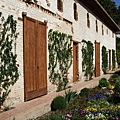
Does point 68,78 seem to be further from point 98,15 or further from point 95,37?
point 98,15

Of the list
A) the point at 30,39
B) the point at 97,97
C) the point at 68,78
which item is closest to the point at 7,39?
the point at 30,39

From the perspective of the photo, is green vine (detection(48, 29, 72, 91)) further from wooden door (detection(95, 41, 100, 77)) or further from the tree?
the tree

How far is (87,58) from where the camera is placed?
18.1m

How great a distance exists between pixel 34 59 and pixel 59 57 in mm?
2564

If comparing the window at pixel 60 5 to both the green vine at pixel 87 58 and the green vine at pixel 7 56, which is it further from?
the green vine at pixel 7 56

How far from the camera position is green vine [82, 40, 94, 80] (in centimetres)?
1741

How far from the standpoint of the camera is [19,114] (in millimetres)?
6977

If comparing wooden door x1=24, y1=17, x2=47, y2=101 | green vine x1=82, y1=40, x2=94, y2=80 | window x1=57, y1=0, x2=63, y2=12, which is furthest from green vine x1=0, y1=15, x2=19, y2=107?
green vine x1=82, y1=40, x2=94, y2=80

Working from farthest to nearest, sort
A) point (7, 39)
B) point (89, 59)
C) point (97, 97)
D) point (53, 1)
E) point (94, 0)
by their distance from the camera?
point (89, 59), point (94, 0), point (53, 1), point (97, 97), point (7, 39)

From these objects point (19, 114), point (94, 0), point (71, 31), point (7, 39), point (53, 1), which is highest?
point (94, 0)

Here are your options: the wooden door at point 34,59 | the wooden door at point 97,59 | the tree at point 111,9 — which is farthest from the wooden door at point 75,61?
the tree at point 111,9

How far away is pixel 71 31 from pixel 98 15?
8556 mm

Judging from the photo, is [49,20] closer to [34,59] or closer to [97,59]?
[34,59]

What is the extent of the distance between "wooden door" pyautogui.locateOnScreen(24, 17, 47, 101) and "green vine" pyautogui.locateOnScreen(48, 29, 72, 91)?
0.71 m
